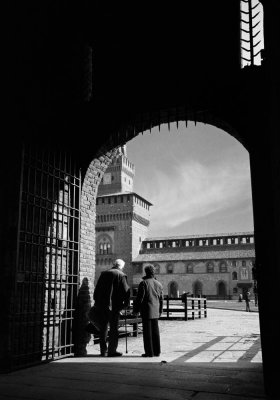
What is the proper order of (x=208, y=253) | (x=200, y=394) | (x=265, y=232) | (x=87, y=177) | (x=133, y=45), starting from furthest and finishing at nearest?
1. (x=208, y=253)
2. (x=87, y=177)
3. (x=133, y=45)
4. (x=265, y=232)
5. (x=200, y=394)

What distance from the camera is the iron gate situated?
550 centimetres

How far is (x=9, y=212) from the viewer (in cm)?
534

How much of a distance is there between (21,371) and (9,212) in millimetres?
2083

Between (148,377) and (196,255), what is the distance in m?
50.7

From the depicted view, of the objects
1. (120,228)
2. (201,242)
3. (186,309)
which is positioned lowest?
(186,309)

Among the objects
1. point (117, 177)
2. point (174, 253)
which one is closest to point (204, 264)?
point (174, 253)

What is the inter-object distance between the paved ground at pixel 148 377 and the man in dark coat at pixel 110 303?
0.85 ft

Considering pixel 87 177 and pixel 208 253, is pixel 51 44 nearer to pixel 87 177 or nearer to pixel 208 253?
pixel 87 177

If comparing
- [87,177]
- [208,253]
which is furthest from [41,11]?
[208,253]

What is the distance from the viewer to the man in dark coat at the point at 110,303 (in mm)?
6078

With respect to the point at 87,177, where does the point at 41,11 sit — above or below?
above

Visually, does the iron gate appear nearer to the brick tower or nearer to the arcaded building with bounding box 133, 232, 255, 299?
the arcaded building with bounding box 133, 232, 255, 299

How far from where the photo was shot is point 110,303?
6.10 m

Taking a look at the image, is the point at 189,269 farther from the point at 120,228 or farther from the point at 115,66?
the point at 115,66
